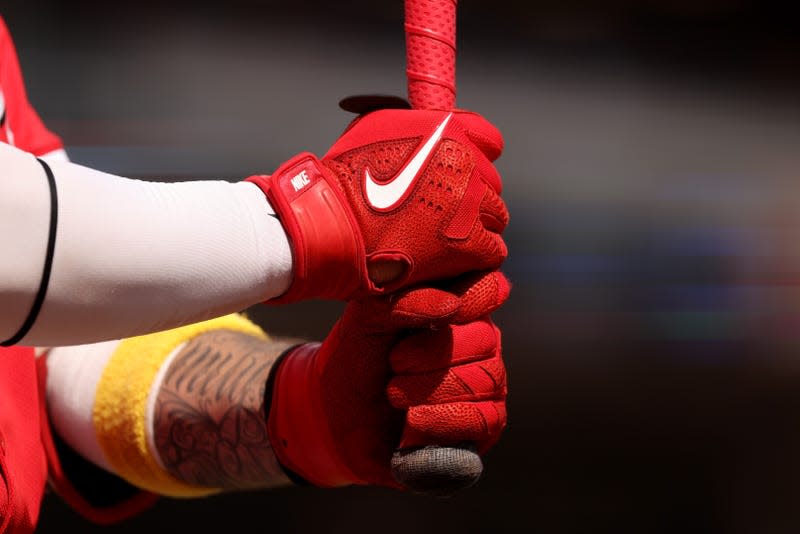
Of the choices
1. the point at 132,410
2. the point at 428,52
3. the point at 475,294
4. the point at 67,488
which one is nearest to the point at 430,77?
the point at 428,52

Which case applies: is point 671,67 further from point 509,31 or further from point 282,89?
point 282,89

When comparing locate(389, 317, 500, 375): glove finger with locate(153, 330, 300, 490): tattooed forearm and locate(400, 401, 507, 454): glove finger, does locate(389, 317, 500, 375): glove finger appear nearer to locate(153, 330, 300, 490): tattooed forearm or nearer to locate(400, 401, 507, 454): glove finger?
locate(400, 401, 507, 454): glove finger

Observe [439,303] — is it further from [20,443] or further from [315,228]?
[20,443]

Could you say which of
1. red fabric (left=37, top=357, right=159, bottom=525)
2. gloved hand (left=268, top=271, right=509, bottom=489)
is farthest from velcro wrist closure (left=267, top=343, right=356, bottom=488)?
red fabric (left=37, top=357, right=159, bottom=525)

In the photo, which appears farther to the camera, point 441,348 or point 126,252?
point 441,348

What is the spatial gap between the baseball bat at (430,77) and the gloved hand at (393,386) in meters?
0.01

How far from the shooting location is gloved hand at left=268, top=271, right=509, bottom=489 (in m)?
0.56

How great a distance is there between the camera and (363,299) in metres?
0.59

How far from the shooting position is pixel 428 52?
1.91ft

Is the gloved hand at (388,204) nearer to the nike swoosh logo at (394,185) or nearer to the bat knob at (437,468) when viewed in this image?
the nike swoosh logo at (394,185)

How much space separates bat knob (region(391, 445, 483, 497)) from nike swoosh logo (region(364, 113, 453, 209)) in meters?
0.17

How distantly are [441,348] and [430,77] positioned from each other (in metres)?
0.19

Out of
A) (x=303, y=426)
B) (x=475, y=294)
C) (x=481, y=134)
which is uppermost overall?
(x=481, y=134)

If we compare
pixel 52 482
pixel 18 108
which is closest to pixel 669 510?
pixel 52 482
